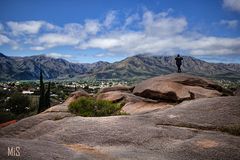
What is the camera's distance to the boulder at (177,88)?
101ft

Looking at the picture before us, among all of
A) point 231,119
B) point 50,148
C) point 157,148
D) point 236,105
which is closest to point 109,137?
point 157,148

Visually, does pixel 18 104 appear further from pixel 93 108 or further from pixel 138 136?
pixel 138 136

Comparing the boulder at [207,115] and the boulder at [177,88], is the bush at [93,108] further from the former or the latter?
the boulder at [207,115]

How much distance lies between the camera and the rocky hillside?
38.3 feet

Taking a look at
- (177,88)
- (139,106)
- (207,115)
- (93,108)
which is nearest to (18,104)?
(93,108)

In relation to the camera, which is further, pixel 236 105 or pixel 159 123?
pixel 236 105

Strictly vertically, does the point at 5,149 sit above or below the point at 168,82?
below

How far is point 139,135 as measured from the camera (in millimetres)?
14586

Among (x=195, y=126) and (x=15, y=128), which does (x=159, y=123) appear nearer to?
(x=195, y=126)

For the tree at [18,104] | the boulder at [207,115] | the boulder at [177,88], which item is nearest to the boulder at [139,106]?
the boulder at [177,88]

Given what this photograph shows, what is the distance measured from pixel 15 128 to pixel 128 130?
9.21 metres

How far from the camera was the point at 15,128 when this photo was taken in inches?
754

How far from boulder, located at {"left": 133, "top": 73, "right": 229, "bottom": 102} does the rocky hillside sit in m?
10.1

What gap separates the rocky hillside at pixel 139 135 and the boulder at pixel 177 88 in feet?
33.2
